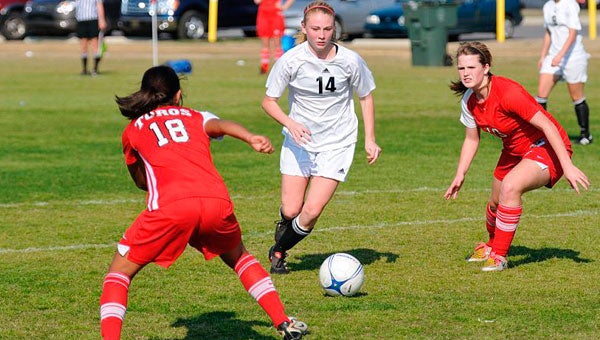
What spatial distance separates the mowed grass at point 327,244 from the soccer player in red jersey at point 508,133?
42 centimetres

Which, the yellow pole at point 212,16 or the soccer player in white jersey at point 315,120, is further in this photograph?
the yellow pole at point 212,16

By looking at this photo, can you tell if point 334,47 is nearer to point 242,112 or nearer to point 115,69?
point 242,112

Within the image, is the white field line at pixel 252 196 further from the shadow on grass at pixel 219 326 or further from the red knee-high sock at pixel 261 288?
the red knee-high sock at pixel 261 288

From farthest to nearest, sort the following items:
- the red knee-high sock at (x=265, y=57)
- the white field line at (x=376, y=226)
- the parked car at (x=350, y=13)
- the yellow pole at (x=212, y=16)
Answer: the yellow pole at (x=212, y=16), the parked car at (x=350, y=13), the red knee-high sock at (x=265, y=57), the white field line at (x=376, y=226)

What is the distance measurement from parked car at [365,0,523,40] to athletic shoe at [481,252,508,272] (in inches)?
939

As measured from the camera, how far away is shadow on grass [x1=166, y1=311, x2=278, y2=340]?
643 centimetres

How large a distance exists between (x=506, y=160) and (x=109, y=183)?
5.35m

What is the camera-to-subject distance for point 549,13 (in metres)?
14.6

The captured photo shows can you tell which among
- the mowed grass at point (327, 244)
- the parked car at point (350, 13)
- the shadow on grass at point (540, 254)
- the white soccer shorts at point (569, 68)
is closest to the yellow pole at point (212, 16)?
the parked car at point (350, 13)

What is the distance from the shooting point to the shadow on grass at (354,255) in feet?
27.6

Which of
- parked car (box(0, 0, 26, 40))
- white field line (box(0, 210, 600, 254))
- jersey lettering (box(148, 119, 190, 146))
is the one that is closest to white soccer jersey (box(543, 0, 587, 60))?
white field line (box(0, 210, 600, 254))

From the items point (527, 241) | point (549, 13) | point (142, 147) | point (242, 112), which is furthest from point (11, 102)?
point (142, 147)

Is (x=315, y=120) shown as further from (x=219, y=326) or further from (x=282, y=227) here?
(x=219, y=326)

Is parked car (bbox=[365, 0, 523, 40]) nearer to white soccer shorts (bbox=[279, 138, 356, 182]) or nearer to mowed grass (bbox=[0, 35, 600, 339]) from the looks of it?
mowed grass (bbox=[0, 35, 600, 339])
